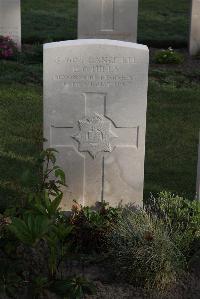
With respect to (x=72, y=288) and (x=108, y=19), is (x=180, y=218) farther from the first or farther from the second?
(x=108, y=19)

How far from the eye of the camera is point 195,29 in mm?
13508

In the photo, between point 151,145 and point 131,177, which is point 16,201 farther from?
point 151,145

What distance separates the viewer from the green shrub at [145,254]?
5.44 metres

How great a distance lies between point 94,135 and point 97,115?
19 cm

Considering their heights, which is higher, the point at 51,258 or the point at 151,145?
the point at 151,145

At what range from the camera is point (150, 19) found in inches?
677

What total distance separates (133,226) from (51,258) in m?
0.72

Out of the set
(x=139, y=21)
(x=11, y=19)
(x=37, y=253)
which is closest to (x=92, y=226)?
(x=37, y=253)

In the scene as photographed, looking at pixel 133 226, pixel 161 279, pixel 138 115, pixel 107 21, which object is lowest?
pixel 161 279

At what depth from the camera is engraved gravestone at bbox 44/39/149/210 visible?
20.5ft

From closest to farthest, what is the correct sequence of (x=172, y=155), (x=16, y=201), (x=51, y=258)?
1. (x=51, y=258)
2. (x=16, y=201)
3. (x=172, y=155)

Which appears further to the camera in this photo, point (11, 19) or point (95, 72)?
point (11, 19)

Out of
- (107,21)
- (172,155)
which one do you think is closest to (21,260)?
(172,155)

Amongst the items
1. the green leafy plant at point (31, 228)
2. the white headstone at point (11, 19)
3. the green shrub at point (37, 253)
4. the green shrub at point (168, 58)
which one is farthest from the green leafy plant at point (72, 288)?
the white headstone at point (11, 19)
